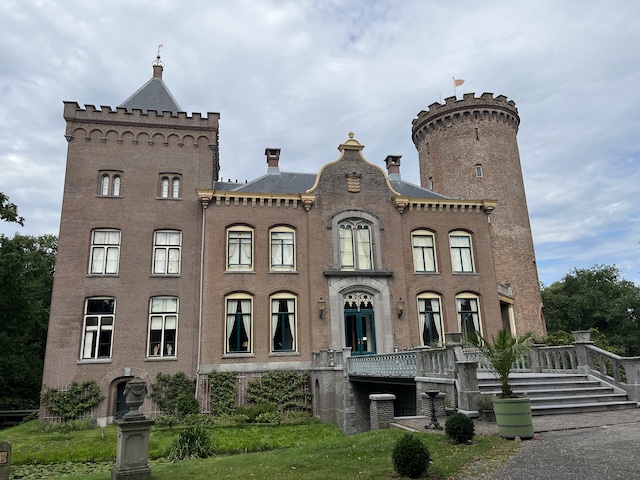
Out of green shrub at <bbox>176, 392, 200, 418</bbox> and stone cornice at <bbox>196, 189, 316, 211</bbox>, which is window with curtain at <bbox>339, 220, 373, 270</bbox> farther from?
green shrub at <bbox>176, 392, 200, 418</bbox>

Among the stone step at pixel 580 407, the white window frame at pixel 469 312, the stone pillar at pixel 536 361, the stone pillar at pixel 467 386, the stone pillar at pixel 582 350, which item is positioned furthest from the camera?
the white window frame at pixel 469 312

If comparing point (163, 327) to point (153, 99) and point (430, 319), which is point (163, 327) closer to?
point (153, 99)

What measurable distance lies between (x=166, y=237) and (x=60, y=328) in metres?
6.26

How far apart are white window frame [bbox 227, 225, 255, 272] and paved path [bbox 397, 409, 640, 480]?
13.7 meters

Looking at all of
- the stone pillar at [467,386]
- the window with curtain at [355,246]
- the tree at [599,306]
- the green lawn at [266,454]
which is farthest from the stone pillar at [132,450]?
the tree at [599,306]

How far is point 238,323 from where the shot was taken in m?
22.6

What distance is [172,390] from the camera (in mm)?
21031

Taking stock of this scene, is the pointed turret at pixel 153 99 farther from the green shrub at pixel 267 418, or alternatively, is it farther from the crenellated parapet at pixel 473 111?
the crenellated parapet at pixel 473 111

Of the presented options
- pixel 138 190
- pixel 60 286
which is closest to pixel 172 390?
pixel 60 286

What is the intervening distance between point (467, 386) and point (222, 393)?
12.6 meters

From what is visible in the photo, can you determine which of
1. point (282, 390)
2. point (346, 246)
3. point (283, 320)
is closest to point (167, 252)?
point (283, 320)

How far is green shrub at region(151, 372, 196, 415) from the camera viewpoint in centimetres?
2078

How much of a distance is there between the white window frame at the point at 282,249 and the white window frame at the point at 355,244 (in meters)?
2.49

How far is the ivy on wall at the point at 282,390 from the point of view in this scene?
2112 centimetres
